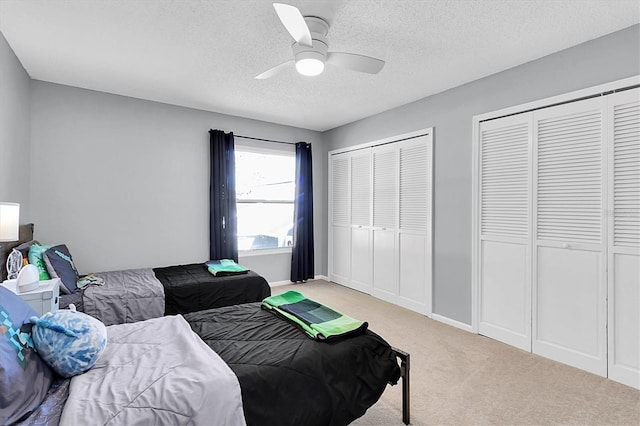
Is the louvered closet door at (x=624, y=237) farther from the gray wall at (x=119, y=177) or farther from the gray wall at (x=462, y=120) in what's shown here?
the gray wall at (x=119, y=177)

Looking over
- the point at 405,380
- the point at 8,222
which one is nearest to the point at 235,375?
the point at 405,380

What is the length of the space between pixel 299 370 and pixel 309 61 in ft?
6.70

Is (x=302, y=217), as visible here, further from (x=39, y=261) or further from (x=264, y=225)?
(x=39, y=261)

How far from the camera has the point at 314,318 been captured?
6.91ft

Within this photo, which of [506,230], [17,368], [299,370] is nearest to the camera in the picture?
[17,368]

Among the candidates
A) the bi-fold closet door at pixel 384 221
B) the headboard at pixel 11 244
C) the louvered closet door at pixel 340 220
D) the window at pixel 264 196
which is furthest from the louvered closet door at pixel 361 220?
the headboard at pixel 11 244

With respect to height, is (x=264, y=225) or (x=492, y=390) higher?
(x=264, y=225)

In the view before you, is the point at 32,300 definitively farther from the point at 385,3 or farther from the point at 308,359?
the point at 385,3

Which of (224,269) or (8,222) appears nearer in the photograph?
(8,222)

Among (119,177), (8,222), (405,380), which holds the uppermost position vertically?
(119,177)

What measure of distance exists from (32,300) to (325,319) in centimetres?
195

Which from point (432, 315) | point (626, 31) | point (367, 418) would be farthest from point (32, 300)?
point (626, 31)

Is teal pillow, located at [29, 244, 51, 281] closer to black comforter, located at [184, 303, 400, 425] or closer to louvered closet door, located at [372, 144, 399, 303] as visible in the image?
black comforter, located at [184, 303, 400, 425]

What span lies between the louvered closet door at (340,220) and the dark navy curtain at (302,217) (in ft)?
1.31
